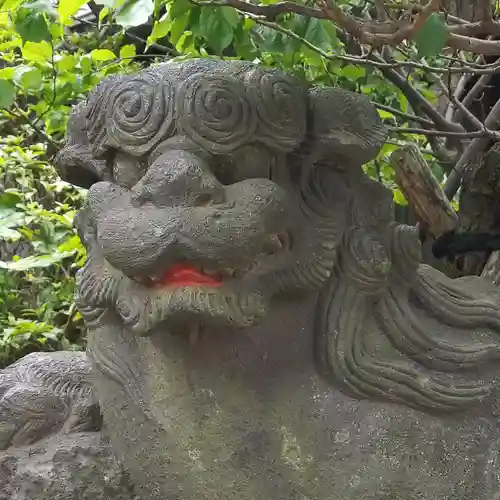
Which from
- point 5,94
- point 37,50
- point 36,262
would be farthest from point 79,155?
point 36,262

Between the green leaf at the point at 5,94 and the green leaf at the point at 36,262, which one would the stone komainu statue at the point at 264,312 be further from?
the green leaf at the point at 36,262

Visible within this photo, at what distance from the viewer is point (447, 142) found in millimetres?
1641

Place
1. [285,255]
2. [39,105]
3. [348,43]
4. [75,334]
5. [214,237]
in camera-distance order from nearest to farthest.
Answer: [214,237], [285,255], [348,43], [39,105], [75,334]

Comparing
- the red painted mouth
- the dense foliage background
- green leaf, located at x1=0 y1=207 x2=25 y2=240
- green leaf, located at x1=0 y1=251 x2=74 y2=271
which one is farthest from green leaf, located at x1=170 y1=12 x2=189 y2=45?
green leaf, located at x1=0 y1=251 x2=74 y2=271

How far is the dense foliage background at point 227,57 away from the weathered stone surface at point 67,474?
0.44 m

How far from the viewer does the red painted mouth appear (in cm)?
79

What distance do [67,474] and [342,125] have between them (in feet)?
1.76

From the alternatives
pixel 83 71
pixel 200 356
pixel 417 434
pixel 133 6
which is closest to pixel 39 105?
pixel 83 71

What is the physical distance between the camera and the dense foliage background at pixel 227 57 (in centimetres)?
86

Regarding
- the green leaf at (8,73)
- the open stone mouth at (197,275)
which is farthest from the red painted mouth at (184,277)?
the green leaf at (8,73)

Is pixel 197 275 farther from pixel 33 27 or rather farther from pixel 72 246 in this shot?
pixel 72 246

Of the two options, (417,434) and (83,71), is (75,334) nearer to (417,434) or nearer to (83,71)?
(83,71)

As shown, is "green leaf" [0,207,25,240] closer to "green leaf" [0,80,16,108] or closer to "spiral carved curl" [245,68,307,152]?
"green leaf" [0,80,16,108]

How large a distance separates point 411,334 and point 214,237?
31cm
